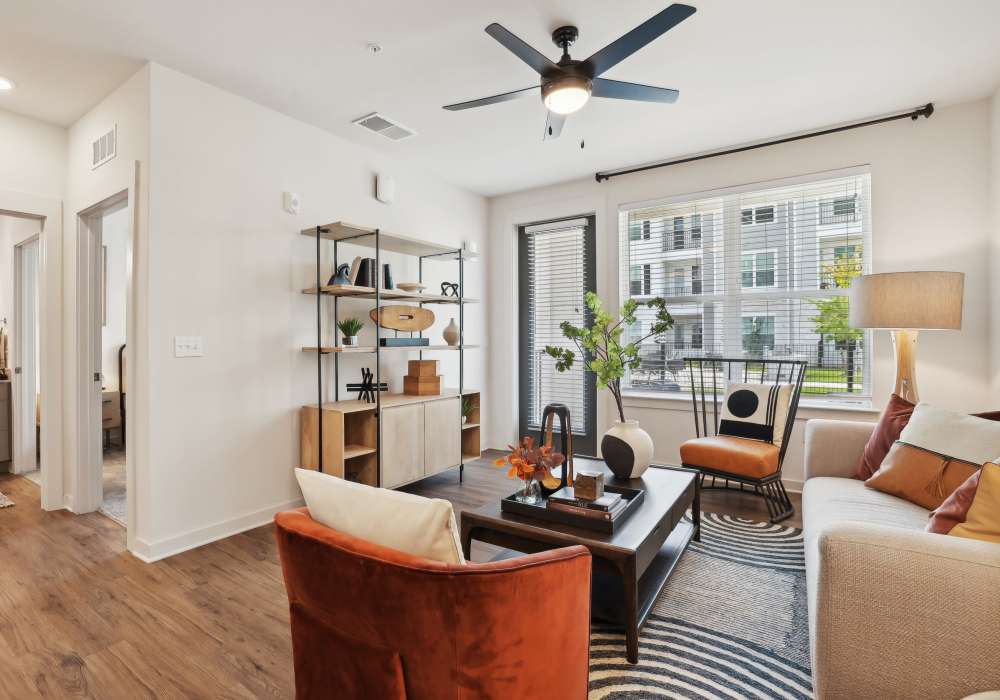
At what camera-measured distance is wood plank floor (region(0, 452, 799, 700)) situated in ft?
5.78

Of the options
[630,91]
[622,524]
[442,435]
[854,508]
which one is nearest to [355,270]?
[442,435]

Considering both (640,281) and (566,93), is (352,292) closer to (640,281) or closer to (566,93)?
(566,93)

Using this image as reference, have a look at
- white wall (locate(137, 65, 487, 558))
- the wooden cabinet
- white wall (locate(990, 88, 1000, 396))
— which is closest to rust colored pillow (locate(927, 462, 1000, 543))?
white wall (locate(990, 88, 1000, 396))

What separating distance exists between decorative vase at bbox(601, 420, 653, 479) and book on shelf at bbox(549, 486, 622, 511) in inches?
12.7

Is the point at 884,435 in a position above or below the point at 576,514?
above

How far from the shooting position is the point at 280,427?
133 inches

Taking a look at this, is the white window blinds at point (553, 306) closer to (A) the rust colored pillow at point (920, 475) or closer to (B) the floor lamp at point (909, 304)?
(B) the floor lamp at point (909, 304)

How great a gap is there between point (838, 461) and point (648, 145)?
8.49 ft

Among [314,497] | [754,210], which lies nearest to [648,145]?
[754,210]

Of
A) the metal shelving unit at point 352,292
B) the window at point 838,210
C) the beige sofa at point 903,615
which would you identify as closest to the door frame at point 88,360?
the metal shelving unit at point 352,292

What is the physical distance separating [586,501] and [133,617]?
1940mm

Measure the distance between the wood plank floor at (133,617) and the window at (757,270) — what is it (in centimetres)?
181

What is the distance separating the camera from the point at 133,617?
7.09 ft

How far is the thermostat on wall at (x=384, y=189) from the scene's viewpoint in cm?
408
